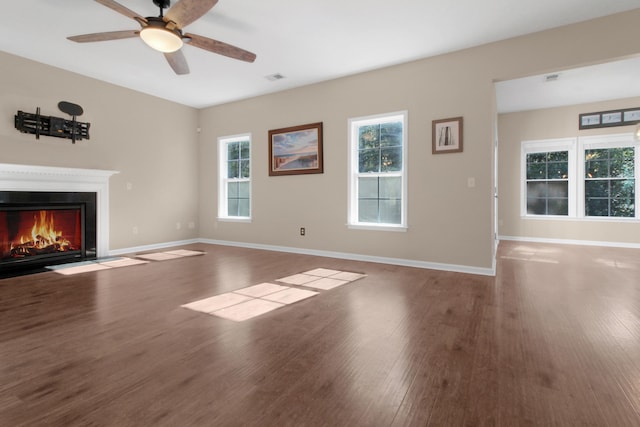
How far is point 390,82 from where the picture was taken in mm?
4605

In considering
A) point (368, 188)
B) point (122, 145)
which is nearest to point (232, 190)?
point (122, 145)

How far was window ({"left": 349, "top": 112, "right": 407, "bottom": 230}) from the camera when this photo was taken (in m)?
4.68

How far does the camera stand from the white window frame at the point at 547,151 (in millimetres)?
6578

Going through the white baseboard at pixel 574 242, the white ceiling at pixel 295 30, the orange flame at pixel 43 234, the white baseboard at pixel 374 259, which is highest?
the white ceiling at pixel 295 30

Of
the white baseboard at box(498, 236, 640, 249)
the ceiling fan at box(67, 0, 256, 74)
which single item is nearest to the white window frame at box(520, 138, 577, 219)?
the white baseboard at box(498, 236, 640, 249)

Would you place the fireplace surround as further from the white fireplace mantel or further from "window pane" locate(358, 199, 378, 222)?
"window pane" locate(358, 199, 378, 222)

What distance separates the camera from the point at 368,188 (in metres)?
4.99

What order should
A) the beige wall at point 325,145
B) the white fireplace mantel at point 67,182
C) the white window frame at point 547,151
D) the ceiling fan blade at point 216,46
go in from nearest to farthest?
the ceiling fan blade at point 216,46, the beige wall at point 325,145, the white fireplace mantel at point 67,182, the white window frame at point 547,151

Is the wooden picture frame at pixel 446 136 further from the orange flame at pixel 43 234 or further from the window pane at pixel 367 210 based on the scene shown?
the orange flame at pixel 43 234

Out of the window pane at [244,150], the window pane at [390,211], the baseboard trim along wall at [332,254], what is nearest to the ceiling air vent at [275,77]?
the window pane at [244,150]

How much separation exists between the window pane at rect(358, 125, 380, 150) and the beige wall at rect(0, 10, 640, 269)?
237 mm

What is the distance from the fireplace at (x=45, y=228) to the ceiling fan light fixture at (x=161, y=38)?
10.3 feet

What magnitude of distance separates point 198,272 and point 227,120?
3503 millimetres

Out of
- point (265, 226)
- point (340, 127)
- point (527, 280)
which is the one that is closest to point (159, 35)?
point (340, 127)
